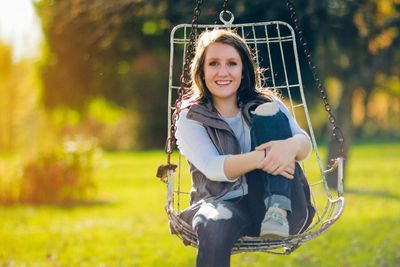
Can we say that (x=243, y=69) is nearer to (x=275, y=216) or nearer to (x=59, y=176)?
(x=275, y=216)

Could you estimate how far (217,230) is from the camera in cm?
344

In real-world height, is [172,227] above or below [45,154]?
A: below

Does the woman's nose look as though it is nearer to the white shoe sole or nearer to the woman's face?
the woman's face

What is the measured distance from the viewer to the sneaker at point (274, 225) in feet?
11.7

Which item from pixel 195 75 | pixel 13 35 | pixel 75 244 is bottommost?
pixel 75 244

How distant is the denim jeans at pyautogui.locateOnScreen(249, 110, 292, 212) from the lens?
3.63 metres

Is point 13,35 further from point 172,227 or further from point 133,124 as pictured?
point 172,227

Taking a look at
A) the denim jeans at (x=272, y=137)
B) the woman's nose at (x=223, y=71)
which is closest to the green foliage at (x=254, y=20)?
the woman's nose at (x=223, y=71)

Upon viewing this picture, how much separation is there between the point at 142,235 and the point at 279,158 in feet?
18.7

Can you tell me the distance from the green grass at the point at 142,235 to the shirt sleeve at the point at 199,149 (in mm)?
2978

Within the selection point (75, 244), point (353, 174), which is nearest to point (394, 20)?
point (75, 244)

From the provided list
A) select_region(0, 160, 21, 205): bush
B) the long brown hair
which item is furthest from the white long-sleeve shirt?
select_region(0, 160, 21, 205): bush

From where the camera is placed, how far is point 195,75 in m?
4.04

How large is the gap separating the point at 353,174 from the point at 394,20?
7.56m
